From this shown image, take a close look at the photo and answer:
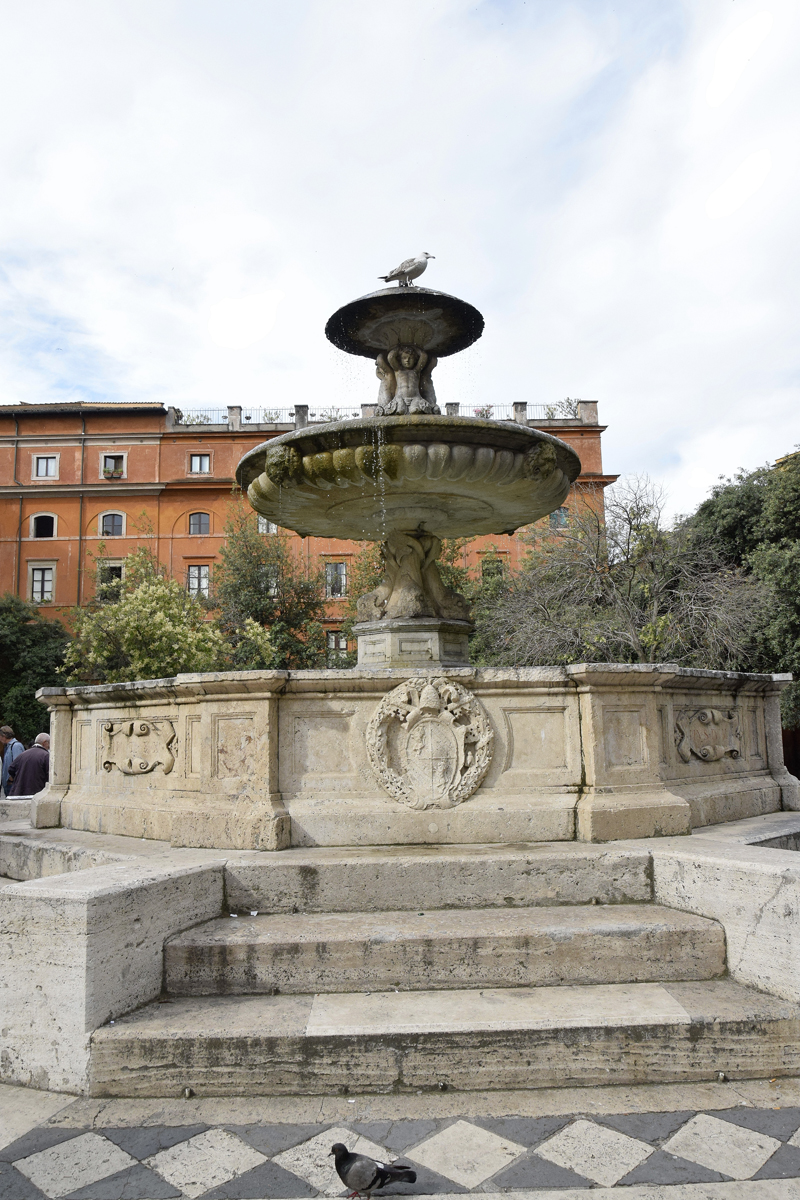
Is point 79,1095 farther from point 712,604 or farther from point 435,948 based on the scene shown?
point 712,604

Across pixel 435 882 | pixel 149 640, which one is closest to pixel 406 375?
pixel 435 882

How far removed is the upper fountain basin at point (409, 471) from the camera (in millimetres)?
5406

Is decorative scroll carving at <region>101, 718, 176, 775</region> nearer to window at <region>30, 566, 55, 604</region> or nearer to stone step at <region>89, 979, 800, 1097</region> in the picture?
stone step at <region>89, 979, 800, 1097</region>

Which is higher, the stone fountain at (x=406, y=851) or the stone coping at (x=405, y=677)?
the stone coping at (x=405, y=677)

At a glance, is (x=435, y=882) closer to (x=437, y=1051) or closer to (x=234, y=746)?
(x=437, y=1051)

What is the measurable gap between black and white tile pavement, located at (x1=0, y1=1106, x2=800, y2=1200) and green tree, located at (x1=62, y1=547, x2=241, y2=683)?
698 inches

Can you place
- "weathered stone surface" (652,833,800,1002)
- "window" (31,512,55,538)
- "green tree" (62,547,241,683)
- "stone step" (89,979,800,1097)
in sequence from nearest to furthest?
"stone step" (89,979,800,1097)
"weathered stone surface" (652,833,800,1002)
"green tree" (62,547,241,683)
"window" (31,512,55,538)

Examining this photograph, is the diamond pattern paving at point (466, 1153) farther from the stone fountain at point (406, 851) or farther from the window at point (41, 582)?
the window at point (41, 582)

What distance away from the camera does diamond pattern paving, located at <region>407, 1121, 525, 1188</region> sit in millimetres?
2557

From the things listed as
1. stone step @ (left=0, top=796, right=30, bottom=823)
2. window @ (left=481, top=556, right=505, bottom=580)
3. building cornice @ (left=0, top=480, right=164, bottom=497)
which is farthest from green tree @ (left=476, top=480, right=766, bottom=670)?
building cornice @ (left=0, top=480, right=164, bottom=497)

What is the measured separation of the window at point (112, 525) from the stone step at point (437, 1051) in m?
35.8

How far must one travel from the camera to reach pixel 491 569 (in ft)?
86.7

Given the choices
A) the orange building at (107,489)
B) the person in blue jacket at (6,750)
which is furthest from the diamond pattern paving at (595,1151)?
the orange building at (107,489)

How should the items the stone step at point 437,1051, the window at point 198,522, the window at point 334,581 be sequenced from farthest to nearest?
the window at point 198,522, the window at point 334,581, the stone step at point 437,1051
